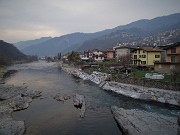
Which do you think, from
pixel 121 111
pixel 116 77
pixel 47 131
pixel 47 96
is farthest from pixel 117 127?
pixel 116 77

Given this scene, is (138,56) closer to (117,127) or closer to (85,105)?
(85,105)

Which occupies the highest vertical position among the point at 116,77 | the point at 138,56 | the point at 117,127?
the point at 138,56

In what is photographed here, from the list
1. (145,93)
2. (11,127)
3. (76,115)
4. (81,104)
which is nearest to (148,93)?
(145,93)

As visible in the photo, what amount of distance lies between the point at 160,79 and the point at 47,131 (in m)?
23.6

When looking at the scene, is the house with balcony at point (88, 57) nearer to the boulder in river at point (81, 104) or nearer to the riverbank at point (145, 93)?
the riverbank at point (145, 93)

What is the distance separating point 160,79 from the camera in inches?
1453

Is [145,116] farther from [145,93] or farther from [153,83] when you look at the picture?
[153,83]

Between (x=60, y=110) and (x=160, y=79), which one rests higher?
(x=160, y=79)

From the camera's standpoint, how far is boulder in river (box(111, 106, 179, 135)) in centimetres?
2014

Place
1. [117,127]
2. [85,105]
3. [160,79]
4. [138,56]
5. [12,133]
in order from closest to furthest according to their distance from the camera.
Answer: [12,133]
[117,127]
[85,105]
[160,79]
[138,56]

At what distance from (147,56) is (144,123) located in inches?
1433

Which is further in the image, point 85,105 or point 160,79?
point 160,79

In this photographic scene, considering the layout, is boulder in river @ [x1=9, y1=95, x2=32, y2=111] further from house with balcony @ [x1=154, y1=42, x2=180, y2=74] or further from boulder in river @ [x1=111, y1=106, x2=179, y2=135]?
house with balcony @ [x1=154, y1=42, x2=180, y2=74]

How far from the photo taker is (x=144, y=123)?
2234 centimetres
